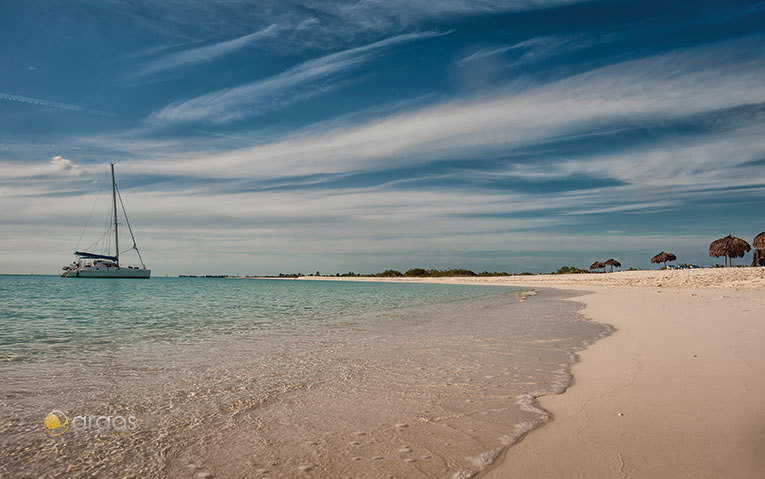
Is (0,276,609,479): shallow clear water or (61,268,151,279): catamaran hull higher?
(61,268,151,279): catamaran hull

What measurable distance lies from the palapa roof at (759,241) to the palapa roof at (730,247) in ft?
10.0

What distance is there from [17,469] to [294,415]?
7.16ft

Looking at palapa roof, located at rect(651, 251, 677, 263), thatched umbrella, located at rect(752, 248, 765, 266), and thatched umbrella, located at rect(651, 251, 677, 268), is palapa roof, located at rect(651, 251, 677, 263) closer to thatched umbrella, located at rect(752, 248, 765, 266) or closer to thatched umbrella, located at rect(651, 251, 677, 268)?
thatched umbrella, located at rect(651, 251, 677, 268)

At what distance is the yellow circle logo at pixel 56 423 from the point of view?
12.8 feet

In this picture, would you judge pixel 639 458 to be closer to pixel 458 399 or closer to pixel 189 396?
pixel 458 399

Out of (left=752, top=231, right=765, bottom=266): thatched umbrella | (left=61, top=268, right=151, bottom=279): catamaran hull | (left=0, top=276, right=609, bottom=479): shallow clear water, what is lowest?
(left=0, top=276, right=609, bottom=479): shallow clear water

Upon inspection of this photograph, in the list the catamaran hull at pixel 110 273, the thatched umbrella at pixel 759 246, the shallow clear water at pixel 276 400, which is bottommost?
the shallow clear water at pixel 276 400

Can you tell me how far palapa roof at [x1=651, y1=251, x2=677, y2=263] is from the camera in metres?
59.2

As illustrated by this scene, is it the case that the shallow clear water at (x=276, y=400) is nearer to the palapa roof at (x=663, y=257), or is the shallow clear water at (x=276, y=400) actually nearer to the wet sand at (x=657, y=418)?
the wet sand at (x=657, y=418)

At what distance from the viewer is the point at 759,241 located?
41.1m

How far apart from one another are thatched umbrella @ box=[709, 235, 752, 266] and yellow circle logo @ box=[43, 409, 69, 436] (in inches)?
2257

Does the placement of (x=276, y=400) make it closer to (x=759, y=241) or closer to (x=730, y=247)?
(x=759, y=241)

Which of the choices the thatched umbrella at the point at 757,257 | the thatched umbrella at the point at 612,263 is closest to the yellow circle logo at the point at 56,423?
the thatched umbrella at the point at 757,257

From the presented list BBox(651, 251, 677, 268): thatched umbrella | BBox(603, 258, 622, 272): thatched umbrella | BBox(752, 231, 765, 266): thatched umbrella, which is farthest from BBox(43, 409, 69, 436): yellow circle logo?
BBox(603, 258, 622, 272): thatched umbrella
